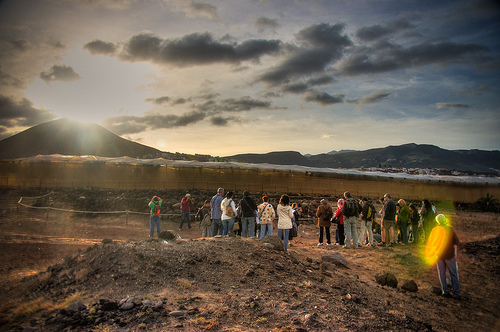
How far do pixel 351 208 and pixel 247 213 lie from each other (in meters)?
3.72

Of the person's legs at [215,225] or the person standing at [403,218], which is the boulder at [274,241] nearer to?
the person's legs at [215,225]

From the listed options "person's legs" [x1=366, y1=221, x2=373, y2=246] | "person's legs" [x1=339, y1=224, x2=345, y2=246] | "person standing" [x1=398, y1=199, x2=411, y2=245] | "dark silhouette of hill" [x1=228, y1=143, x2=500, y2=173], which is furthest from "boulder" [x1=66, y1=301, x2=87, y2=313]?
"dark silhouette of hill" [x1=228, y1=143, x2=500, y2=173]

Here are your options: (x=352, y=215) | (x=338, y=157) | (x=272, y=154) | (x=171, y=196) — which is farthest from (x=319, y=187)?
(x=338, y=157)

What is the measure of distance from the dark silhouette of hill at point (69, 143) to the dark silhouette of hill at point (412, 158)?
2114 inches

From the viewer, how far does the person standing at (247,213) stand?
9.76m

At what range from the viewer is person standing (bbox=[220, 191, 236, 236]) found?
9734 mm

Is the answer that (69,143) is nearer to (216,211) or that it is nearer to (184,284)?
(216,211)

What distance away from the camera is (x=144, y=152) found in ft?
301

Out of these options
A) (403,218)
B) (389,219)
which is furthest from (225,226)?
(403,218)

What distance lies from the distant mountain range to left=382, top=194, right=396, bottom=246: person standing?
62.5 m

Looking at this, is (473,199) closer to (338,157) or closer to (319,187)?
(319,187)

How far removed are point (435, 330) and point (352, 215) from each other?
527cm

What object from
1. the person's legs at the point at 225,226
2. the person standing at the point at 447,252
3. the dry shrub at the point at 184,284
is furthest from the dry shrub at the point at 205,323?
the person standing at the point at 447,252

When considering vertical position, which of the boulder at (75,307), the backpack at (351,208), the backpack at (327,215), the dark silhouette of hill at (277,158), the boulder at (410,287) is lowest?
the boulder at (410,287)
